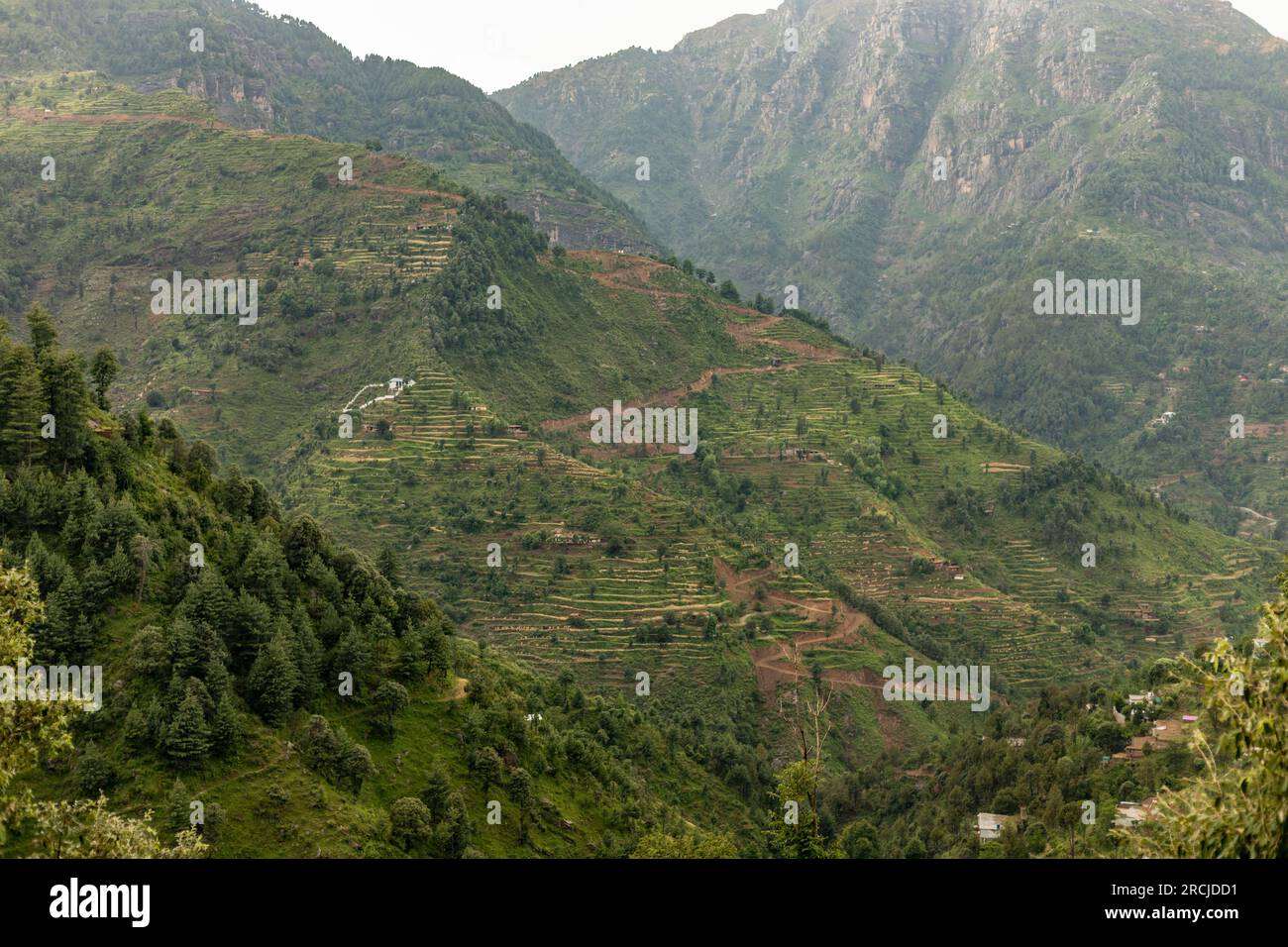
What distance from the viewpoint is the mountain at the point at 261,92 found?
165625mm

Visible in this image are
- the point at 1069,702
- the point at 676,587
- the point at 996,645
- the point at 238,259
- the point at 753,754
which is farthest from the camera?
the point at 238,259

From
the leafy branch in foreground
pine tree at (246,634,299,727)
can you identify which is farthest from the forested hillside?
the leafy branch in foreground

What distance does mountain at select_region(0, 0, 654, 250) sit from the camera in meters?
166

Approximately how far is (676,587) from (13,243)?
8605cm

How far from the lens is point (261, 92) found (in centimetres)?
17762

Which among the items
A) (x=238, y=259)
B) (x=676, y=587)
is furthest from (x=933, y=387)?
(x=238, y=259)

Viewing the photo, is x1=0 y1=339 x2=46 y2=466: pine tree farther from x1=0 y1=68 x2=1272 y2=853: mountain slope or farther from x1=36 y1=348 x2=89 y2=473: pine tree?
x1=0 y1=68 x2=1272 y2=853: mountain slope

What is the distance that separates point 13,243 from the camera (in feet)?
372

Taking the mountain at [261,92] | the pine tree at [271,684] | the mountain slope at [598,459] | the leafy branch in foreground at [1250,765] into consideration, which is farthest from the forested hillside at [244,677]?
the mountain at [261,92]

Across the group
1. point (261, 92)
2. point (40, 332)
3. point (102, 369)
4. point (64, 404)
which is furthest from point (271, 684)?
point (261, 92)

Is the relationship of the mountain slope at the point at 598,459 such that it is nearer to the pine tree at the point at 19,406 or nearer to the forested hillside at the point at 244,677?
the forested hillside at the point at 244,677

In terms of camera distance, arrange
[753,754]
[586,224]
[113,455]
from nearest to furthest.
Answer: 1. [113,455]
2. [753,754]
3. [586,224]
